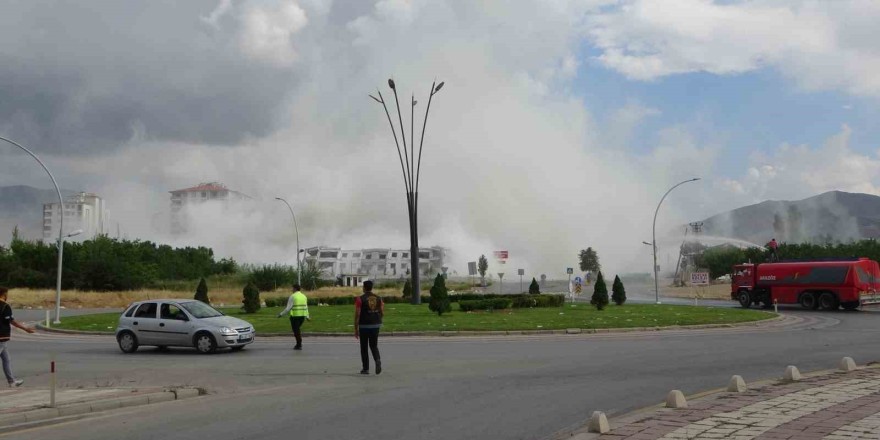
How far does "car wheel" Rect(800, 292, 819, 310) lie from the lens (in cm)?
4150

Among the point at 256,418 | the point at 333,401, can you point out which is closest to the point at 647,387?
the point at 333,401

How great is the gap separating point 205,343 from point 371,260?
12852 cm

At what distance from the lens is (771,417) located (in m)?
8.40

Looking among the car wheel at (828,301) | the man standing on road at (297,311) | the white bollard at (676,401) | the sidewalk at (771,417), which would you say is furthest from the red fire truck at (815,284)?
the white bollard at (676,401)

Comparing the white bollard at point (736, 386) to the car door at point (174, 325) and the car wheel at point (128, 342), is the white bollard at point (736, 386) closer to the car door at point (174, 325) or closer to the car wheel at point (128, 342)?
the car door at point (174, 325)

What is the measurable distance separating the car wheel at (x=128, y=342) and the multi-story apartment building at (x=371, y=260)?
125 m

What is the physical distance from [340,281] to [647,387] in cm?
9798

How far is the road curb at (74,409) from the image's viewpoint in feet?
30.4

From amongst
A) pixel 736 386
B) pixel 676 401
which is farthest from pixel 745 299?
pixel 676 401

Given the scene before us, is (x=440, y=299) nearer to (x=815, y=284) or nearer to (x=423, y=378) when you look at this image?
(x=423, y=378)

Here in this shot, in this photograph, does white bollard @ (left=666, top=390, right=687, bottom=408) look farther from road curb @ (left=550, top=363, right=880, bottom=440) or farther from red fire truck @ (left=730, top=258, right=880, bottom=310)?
red fire truck @ (left=730, top=258, right=880, bottom=310)

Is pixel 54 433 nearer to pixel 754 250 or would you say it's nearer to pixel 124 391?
pixel 124 391

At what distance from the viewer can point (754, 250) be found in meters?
92.9

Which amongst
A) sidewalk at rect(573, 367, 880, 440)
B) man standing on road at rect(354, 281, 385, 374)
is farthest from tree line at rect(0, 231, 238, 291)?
sidewalk at rect(573, 367, 880, 440)
